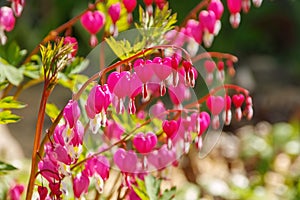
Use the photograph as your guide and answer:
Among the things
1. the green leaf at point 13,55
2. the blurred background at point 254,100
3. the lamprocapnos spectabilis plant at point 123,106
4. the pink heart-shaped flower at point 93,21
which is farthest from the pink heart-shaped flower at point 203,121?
the blurred background at point 254,100

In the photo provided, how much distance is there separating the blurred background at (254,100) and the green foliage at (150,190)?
88cm

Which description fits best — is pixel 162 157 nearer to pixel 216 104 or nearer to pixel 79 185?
pixel 216 104

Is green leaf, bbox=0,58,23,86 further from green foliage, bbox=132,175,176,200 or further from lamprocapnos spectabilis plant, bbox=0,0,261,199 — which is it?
green foliage, bbox=132,175,176,200

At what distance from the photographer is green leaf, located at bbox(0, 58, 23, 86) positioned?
155cm

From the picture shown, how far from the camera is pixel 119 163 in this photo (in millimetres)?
1383

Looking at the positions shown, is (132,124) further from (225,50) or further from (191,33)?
(225,50)

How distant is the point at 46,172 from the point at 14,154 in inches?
83.3

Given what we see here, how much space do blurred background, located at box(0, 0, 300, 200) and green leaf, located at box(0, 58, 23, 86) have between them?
99 centimetres

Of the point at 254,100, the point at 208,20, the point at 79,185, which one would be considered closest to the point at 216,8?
the point at 208,20

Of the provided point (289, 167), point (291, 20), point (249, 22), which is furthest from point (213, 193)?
point (291, 20)

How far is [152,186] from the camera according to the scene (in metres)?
1.52

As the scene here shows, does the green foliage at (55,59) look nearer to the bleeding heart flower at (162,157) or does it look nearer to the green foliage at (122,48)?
the green foliage at (122,48)

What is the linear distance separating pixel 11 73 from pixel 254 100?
123 inches

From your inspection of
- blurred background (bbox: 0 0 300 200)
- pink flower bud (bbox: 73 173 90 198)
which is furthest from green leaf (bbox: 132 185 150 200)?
blurred background (bbox: 0 0 300 200)
